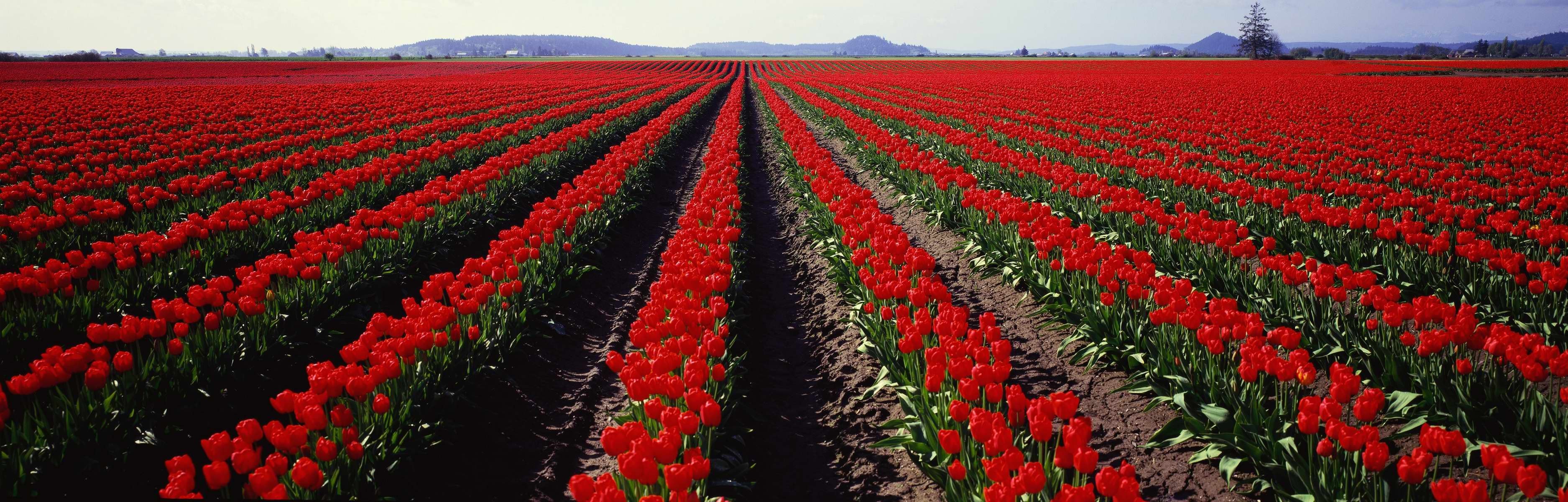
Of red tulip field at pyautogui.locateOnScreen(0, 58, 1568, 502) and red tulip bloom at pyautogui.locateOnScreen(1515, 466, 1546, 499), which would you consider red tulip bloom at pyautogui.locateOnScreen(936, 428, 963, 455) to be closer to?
red tulip field at pyautogui.locateOnScreen(0, 58, 1568, 502)

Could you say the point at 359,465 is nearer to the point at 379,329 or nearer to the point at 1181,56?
the point at 379,329

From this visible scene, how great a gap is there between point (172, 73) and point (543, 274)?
64.1 m

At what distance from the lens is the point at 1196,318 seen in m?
4.06

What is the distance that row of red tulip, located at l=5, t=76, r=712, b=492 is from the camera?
12.3ft

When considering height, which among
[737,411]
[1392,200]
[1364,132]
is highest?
[1364,132]

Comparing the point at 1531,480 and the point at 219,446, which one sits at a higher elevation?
the point at 1531,480

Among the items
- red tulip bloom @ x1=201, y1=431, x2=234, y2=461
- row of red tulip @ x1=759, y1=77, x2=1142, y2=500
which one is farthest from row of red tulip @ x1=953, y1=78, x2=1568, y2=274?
red tulip bloom @ x1=201, y1=431, x2=234, y2=461

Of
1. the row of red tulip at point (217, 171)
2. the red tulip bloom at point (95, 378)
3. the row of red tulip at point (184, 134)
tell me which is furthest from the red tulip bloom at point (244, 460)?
the row of red tulip at point (184, 134)

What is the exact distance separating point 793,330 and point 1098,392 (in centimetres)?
267

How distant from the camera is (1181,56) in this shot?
114 meters

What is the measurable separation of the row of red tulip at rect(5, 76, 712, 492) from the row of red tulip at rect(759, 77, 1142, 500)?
12.8 feet

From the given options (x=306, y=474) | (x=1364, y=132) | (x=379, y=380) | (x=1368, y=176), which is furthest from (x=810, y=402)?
(x=1364, y=132)

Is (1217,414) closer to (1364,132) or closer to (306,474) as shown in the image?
(306,474)

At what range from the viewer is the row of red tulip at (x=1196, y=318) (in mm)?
2920
